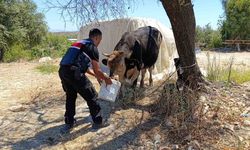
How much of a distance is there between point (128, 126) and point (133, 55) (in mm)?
2092

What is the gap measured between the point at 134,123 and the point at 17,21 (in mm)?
16980

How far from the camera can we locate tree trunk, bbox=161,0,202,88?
689 cm

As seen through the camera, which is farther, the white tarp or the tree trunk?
the white tarp

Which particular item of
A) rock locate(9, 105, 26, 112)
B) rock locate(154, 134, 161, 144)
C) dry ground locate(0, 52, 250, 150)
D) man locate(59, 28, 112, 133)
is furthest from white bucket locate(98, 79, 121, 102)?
rock locate(9, 105, 26, 112)

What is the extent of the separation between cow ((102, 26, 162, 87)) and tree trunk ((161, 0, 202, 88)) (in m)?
1.13

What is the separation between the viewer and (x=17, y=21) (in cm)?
2192

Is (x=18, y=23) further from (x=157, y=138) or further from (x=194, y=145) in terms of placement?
(x=194, y=145)

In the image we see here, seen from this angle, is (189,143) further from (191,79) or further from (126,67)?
(126,67)

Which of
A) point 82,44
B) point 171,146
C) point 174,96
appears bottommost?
point 171,146

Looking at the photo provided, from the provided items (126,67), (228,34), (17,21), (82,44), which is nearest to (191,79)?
(126,67)

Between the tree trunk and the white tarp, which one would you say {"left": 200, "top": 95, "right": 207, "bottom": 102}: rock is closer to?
the tree trunk

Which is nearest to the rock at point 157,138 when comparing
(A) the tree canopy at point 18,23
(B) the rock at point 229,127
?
(B) the rock at point 229,127

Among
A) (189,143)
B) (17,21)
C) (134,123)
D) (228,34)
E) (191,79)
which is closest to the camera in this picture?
(189,143)

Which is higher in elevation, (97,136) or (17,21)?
(17,21)
